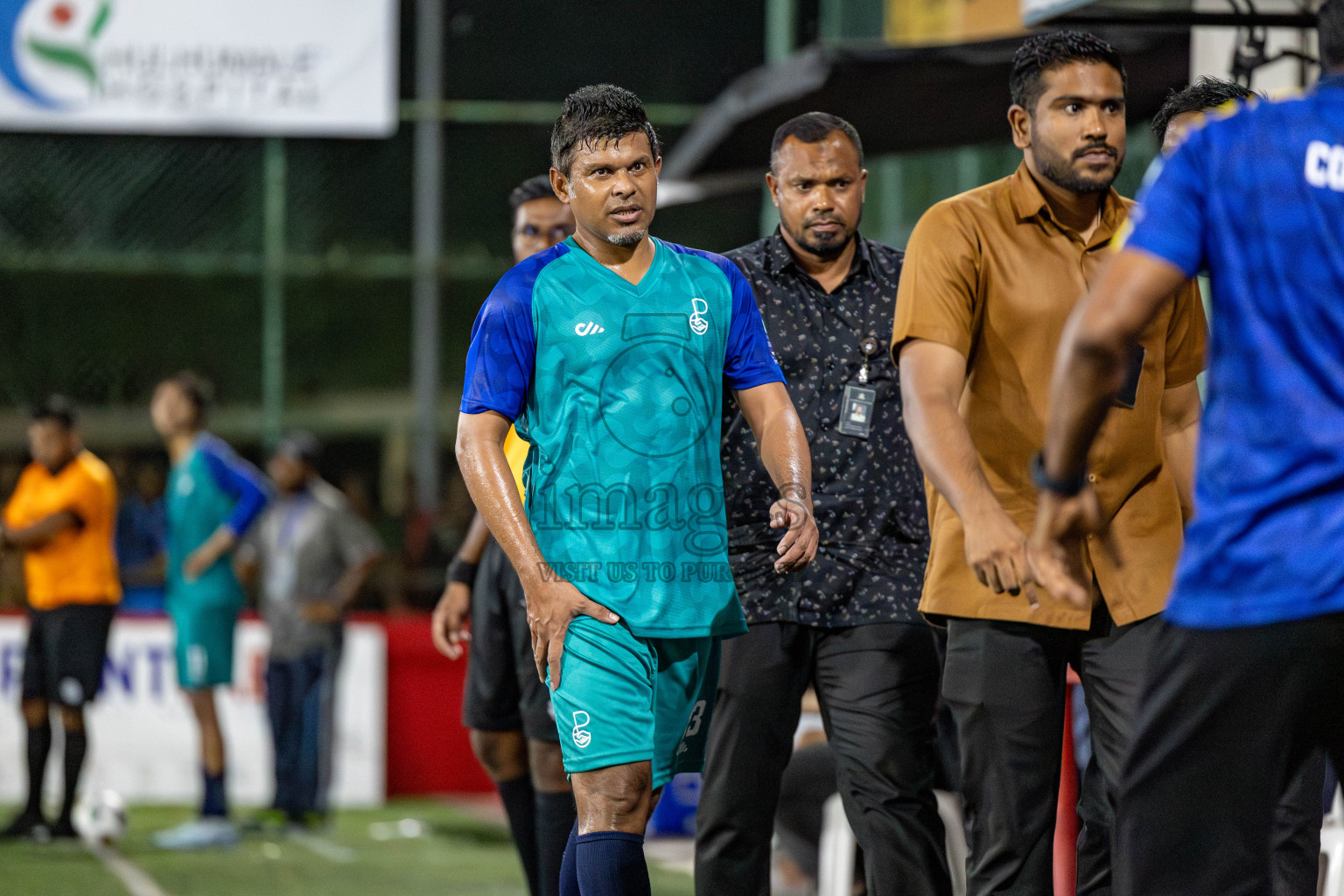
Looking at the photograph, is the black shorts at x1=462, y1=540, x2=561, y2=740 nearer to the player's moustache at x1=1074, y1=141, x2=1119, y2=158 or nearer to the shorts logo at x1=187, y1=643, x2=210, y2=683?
the player's moustache at x1=1074, y1=141, x2=1119, y2=158

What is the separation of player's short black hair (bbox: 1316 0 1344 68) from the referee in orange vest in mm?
7936

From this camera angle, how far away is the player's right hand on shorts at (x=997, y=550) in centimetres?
327

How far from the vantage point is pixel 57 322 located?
16812 millimetres

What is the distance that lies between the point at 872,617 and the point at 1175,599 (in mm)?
2019

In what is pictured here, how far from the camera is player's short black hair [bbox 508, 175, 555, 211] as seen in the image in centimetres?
555

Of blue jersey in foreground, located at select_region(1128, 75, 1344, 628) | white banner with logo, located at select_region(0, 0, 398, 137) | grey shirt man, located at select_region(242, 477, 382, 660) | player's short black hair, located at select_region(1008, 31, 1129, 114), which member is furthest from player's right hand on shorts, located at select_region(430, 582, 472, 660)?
white banner with logo, located at select_region(0, 0, 398, 137)

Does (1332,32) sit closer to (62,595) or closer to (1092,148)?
(1092,148)

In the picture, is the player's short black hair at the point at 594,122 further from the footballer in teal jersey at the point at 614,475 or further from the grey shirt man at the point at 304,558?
the grey shirt man at the point at 304,558

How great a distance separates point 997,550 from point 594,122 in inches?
54.0

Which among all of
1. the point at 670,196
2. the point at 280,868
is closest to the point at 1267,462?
the point at 280,868

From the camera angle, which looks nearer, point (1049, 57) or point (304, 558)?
point (1049, 57)

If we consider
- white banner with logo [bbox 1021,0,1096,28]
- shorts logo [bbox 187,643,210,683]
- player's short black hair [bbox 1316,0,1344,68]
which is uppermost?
white banner with logo [bbox 1021,0,1096,28]

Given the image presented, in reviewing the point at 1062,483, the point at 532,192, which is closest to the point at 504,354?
the point at 1062,483

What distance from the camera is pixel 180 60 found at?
16359 millimetres
